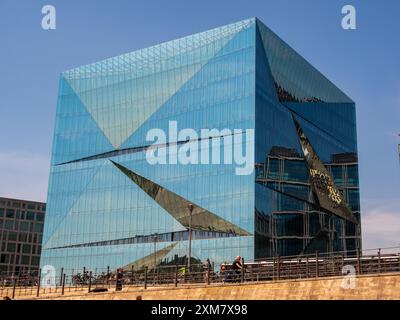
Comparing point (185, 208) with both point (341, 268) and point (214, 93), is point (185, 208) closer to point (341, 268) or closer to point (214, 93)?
point (214, 93)

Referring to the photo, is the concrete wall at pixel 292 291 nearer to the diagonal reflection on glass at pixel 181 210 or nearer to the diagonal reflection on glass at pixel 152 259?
the diagonal reflection on glass at pixel 181 210

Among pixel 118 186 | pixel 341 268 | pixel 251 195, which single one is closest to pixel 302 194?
pixel 251 195

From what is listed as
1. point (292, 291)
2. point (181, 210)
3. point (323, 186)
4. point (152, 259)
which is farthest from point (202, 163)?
point (292, 291)

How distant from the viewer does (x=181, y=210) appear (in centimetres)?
6988

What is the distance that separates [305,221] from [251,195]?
40.8 feet

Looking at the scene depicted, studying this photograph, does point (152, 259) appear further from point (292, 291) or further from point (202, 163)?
point (292, 291)

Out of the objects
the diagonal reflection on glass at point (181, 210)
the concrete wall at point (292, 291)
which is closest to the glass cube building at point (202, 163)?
the diagonal reflection on glass at point (181, 210)

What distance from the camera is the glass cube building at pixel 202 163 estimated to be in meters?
66.8

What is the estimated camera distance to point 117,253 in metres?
74.4

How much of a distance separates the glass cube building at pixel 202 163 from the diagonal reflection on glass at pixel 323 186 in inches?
7.1
